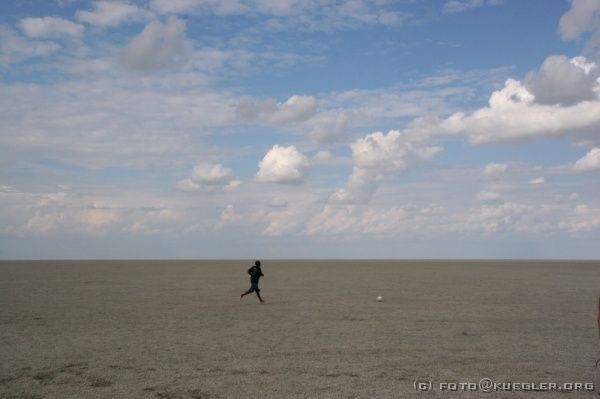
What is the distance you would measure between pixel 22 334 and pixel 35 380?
19.0 ft

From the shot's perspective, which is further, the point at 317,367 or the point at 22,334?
the point at 22,334

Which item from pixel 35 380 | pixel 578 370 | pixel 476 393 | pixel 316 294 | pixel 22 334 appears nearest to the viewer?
pixel 476 393

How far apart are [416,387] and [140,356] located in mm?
6168

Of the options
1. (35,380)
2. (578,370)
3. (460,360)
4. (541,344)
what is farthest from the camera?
(541,344)

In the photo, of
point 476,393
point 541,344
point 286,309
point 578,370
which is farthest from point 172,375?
point 286,309

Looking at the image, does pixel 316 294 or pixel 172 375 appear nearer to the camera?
pixel 172 375

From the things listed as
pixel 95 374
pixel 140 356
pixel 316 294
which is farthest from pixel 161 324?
pixel 316 294

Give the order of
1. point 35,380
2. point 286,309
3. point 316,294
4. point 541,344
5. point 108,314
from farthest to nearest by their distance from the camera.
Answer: point 316,294, point 286,309, point 108,314, point 541,344, point 35,380

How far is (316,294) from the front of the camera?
96.0ft

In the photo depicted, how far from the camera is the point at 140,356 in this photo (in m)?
12.7

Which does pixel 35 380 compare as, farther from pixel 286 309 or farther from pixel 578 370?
pixel 286 309

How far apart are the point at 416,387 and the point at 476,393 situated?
102 centimetres

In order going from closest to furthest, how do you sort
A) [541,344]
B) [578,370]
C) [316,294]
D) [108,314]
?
[578,370]
[541,344]
[108,314]
[316,294]

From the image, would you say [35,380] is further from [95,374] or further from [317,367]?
[317,367]
